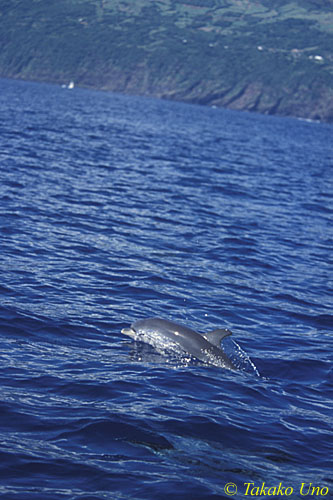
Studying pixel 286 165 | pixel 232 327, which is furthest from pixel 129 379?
pixel 286 165

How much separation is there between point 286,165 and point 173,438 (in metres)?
54.4

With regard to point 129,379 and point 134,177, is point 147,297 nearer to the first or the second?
point 129,379

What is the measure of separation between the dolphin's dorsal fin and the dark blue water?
63 centimetres

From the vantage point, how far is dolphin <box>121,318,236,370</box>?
47.1 ft

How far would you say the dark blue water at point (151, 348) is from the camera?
9.88 meters

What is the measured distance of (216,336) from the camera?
46.6 feet

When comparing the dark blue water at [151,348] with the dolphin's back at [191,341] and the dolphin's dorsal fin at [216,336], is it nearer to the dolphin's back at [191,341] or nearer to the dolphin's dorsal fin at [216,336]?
the dolphin's back at [191,341]

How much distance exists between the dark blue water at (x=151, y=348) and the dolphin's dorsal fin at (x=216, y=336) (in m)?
0.63

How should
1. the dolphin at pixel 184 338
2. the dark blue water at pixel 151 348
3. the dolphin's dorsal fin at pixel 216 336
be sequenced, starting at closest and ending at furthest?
the dark blue water at pixel 151 348, the dolphin's dorsal fin at pixel 216 336, the dolphin at pixel 184 338

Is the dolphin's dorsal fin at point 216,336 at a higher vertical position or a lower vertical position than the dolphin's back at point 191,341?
higher

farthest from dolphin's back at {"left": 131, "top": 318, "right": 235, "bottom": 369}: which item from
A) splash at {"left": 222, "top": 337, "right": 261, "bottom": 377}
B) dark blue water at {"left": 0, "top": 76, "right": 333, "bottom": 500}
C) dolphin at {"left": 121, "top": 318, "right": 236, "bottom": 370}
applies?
dark blue water at {"left": 0, "top": 76, "right": 333, "bottom": 500}

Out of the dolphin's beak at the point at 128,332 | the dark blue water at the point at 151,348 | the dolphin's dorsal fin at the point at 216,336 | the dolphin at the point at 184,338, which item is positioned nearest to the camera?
the dark blue water at the point at 151,348

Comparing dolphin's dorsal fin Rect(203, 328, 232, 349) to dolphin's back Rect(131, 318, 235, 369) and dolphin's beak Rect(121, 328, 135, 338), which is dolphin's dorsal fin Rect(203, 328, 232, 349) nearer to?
dolphin's back Rect(131, 318, 235, 369)

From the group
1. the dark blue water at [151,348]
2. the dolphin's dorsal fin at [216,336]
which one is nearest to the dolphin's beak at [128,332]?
the dark blue water at [151,348]
